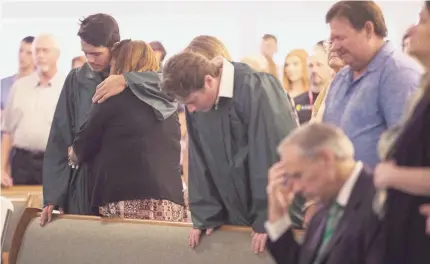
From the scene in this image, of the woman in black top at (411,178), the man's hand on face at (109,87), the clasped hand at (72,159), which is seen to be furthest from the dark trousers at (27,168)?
the woman in black top at (411,178)

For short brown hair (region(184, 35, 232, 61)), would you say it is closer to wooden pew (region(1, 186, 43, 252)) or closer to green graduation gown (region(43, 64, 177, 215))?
green graduation gown (region(43, 64, 177, 215))

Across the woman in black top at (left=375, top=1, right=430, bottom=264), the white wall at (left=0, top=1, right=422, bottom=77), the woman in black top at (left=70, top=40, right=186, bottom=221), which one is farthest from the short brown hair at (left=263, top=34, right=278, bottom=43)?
Result: the woman in black top at (left=375, top=1, right=430, bottom=264)

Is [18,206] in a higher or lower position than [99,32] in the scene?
lower

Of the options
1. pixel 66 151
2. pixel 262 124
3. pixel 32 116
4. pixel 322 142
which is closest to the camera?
pixel 322 142

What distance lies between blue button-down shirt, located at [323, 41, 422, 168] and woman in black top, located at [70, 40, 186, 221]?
1.13 m

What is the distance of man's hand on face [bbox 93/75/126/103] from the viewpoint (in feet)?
11.8

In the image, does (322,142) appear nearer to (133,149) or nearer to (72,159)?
(133,149)

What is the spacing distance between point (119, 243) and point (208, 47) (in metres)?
0.94

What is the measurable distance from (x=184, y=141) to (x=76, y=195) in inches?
55.2

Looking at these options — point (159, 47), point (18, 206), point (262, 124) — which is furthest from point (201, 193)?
point (159, 47)

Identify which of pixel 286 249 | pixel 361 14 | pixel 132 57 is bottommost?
pixel 286 249

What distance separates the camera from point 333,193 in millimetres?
2260

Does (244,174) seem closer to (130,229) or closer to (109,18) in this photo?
(130,229)

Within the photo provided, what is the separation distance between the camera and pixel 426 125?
1.97 meters
